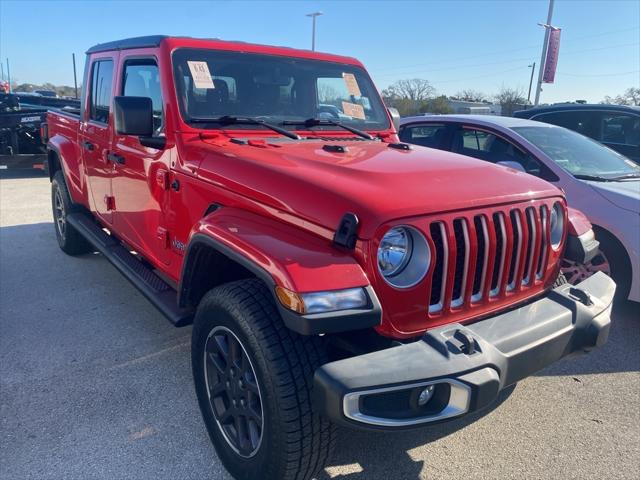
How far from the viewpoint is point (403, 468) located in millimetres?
2568

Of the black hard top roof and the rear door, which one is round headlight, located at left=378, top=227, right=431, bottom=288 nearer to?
the black hard top roof

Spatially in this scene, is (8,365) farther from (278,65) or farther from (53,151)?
(53,151)

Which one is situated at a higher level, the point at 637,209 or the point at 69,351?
the point at 637,209

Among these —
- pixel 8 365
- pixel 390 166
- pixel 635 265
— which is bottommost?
pixel 8 365

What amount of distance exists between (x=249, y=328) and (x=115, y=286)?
318 cm

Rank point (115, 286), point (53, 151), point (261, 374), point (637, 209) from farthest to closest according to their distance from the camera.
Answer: point (53, 151), point (115, 286), point (637, 209), point (261, 374)

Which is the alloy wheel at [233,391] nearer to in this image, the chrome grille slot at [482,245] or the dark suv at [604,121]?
the chrome grille slot at [482,245]

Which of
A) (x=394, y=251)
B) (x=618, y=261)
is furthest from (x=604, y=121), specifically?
(x=394, y=251)

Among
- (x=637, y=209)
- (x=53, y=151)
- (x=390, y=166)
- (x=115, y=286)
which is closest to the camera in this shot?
(x=390, y=166)

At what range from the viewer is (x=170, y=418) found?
9.50ft

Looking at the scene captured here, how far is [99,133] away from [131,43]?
0.87 meters

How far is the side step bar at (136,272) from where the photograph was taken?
2941 mm

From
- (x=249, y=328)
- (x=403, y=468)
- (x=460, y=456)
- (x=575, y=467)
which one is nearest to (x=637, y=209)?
(x=575, y=467)

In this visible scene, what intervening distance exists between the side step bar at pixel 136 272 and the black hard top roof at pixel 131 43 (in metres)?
1.52
